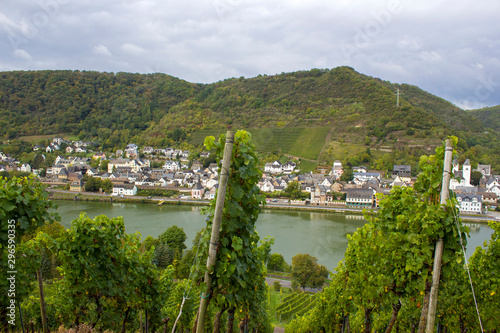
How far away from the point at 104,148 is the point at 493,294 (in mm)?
49946

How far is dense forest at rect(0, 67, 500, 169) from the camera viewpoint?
37938 mm

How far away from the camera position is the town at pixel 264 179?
2525 centimetres

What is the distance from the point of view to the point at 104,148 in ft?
156

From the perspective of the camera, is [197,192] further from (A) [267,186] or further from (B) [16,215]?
(B) [16,215]

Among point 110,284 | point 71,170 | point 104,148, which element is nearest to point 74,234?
point 110,284

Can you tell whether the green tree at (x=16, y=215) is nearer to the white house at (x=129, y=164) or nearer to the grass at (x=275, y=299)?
the grass at (x=275, y=299)

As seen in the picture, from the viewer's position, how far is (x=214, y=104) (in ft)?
179

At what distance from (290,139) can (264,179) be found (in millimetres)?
14022

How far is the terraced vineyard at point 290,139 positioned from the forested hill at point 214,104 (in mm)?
2209

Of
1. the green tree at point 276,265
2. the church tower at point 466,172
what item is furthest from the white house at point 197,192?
the church tower at point 466,172

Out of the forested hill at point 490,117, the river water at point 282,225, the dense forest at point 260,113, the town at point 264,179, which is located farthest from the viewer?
the forested hill at point 490,117

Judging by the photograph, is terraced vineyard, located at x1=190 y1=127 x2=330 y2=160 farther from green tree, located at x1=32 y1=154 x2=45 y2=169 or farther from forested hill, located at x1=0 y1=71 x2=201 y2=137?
forested hill, located at x1=0 y1=71 x2=201 y2=137

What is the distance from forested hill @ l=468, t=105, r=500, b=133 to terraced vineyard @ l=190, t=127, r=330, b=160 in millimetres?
39416

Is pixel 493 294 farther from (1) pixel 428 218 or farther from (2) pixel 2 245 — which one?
(2) pixel 2 245
